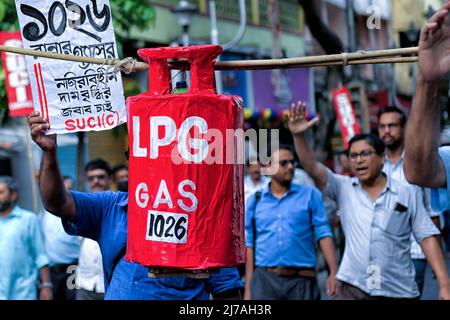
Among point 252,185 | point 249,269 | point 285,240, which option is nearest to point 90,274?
point 249,269

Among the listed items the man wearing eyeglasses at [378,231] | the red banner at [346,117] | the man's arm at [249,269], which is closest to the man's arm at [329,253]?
the man's arm at [249,269]

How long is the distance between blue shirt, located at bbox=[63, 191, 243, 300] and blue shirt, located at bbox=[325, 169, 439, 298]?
221cm

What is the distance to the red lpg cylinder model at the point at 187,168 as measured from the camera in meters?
4.70

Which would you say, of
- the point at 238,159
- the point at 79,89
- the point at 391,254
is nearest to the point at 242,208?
the point at 238,159

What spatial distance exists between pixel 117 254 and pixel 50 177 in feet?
2.05

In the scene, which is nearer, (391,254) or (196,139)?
(196,139)

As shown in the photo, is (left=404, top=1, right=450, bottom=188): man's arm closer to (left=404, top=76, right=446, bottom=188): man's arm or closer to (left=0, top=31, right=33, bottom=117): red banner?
(left=404, top=76, right=446, bottom=188): man's arm

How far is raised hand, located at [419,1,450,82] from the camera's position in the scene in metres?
3.95

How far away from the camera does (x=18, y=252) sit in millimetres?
10281

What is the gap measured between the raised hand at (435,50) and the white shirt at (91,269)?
610 cm

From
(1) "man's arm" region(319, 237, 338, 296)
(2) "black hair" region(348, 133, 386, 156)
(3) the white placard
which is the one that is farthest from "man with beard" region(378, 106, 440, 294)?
(3) the white placard
